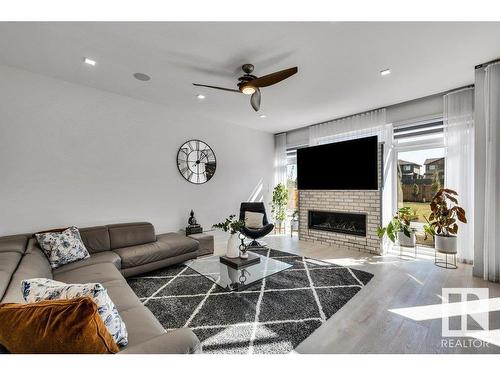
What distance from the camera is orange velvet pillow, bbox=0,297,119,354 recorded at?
85 centimetres

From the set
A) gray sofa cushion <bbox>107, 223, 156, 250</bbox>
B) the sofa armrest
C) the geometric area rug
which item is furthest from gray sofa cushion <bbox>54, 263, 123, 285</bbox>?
the sofa armrest

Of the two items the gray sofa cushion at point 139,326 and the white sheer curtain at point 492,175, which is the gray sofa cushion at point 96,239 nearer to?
the gray sofa cushion at point 139,326

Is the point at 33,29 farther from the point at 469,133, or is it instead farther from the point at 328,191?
the point at 469,133

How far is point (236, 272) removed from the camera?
9.62ft

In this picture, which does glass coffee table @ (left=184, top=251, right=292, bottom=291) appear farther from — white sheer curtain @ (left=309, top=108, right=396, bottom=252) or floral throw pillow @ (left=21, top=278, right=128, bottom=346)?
white sheer curtain @ (left=309, top=108, right=396, bottom=252)

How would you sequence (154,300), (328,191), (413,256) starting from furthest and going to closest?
(328,191) < (413,256) < (154,300)

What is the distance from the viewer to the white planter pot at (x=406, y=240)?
382 cm

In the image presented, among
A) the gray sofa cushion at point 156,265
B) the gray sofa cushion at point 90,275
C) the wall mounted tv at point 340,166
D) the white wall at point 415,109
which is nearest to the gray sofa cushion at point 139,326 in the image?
the gray sofa cushion at point 90,275

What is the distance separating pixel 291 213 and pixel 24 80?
559cm

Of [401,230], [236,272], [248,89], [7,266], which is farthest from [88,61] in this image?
[401,230]

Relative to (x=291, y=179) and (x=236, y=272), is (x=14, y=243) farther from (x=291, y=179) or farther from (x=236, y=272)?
(x=291, y=179)

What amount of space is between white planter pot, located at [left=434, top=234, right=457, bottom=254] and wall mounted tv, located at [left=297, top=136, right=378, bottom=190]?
1.17 m

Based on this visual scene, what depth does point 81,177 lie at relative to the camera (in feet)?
11.0
